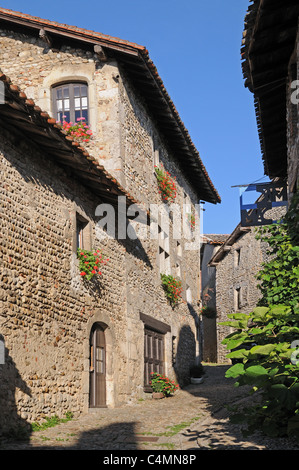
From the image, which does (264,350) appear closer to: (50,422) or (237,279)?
(50,422)

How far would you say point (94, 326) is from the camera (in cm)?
1032

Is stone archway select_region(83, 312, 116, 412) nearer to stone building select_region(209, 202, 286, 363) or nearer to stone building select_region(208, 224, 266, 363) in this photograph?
stone building select_region(209, 202, 286, 363)

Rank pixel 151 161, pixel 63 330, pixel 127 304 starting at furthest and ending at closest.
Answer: pixel 151 161 → pixel 127 304 → pixel 63 330

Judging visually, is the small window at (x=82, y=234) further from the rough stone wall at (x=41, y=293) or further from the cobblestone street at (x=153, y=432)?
the cobblestone street at (x=153, y=432)

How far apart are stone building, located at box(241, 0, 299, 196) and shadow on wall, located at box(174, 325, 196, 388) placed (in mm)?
7055

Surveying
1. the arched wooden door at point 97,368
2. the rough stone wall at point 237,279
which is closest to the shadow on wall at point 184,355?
the arched wooden door at point 97,368

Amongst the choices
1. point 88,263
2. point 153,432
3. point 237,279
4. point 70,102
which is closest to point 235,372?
point 153,432

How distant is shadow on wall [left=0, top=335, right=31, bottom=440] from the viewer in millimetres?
6781

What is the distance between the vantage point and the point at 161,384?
1279 centimetres
